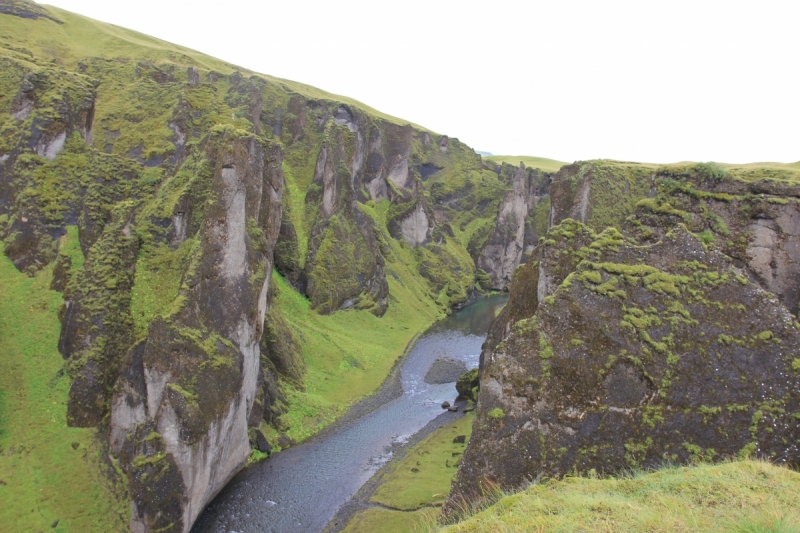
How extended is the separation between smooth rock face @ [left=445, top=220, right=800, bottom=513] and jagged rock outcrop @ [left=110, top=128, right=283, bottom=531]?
629 inches

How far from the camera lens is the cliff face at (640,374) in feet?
46.9

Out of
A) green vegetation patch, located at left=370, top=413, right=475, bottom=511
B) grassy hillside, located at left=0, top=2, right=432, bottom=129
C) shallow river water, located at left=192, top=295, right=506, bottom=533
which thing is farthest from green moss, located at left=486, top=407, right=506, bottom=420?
grassy hillside, located at left=0, top=2, right=432, bottom=129

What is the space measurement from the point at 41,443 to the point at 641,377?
91.0 feet

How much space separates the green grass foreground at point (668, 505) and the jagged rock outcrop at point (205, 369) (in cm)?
1929

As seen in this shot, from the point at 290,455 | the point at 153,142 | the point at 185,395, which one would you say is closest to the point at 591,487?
the point at 185,395

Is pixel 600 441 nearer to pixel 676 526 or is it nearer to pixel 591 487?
Answer: pixel 591 487

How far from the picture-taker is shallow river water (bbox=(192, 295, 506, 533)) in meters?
27.6

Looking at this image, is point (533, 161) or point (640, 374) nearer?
point (640, 374)

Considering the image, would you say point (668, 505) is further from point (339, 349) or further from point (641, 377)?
point (339, 349)

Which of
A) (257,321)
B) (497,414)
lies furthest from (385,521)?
(257,321)

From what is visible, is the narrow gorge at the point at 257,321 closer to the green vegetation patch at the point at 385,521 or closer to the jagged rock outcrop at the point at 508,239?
the green vegetation patch at the point at 385,521

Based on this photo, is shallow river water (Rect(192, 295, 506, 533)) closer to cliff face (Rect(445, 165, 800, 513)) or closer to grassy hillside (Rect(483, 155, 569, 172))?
cliff face (Rect(445, 165, 800, 513))

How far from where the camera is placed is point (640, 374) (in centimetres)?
1509

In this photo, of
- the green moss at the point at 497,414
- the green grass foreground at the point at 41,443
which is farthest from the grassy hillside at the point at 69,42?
the green moss at the point at 497,414
